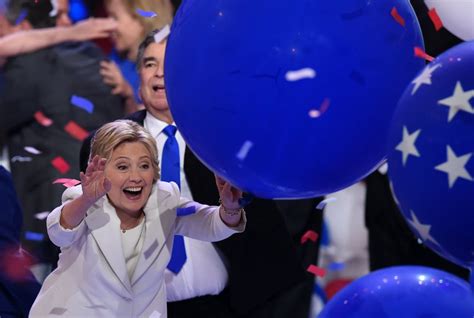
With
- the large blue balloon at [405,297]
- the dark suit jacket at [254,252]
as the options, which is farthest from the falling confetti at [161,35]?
the large blue balloon at [405,297]

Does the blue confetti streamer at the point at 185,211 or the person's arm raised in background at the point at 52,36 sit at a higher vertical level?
the blue confetti streamer at the point at 185,211

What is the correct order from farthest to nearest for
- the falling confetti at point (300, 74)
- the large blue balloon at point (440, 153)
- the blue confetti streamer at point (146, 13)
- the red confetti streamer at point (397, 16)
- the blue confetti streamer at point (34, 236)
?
the blue confetti streamer at point (34, 236) → the blue confetti streamer at point (146, 13) → the red confetti streamer at point (397, 16) → the falling confetti at point (300, 74) → the large blue balloon at point (440, 153)

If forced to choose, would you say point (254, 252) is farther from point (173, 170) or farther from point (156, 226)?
point (156, 226)

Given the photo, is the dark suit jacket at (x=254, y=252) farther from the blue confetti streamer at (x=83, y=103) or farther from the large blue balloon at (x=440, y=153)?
the large blue balloon at (x=440, y=153)

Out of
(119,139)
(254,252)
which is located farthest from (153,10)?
(119,139)

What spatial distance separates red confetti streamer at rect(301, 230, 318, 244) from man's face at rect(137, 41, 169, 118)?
31.2 inches

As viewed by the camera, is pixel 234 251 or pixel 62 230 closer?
pixel 62 230

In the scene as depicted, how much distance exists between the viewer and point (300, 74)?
237cm

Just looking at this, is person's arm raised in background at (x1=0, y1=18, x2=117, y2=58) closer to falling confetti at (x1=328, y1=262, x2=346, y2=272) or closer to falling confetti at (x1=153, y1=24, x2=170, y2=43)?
falling confetti at (x1=153, y1=24, x2=170, y2=43)

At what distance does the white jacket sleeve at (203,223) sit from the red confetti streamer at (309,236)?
42.7 inches

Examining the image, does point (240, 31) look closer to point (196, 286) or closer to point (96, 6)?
point (196, 286)

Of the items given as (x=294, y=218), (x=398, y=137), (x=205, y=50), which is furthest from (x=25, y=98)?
(x=398, y=137)

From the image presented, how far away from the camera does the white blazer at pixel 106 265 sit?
111 inches

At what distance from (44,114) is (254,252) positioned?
1108 mm
